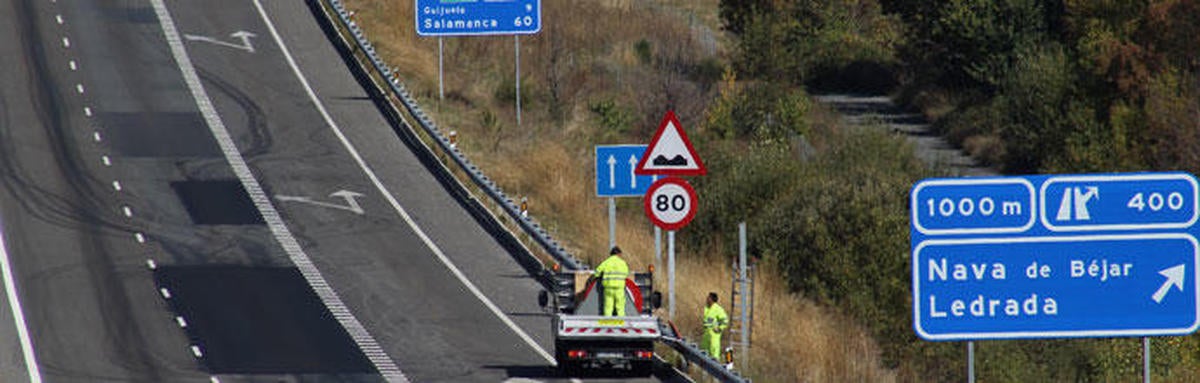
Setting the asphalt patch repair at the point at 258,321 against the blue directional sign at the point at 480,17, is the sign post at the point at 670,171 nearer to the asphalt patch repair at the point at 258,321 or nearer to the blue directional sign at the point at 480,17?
the asphalt patch repair at the point at 258,321

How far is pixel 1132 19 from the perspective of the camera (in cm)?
6231

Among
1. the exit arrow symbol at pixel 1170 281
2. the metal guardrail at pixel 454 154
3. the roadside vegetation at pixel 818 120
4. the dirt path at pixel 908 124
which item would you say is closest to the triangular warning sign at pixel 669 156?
the roadside vegetation at pixel 818 120

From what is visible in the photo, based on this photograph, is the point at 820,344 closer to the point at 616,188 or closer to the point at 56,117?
the point at 616,188

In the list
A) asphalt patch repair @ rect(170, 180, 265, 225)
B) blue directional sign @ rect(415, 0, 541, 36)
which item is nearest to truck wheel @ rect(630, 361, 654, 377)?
asphalt patch repair @ rect(170, 180, 265, 225)

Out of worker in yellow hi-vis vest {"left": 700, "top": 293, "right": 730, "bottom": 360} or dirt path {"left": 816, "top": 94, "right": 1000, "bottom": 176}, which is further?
dirt path {"left": 816, "top": 94, "right": 1000, "bottom": 176}

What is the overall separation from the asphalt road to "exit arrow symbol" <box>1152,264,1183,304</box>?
Answer: 1218cm

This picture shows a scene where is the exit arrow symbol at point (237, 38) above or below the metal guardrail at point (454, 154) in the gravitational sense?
above

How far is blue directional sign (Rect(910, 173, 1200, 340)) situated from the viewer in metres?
13.7

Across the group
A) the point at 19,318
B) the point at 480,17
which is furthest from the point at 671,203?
the point at 480,17

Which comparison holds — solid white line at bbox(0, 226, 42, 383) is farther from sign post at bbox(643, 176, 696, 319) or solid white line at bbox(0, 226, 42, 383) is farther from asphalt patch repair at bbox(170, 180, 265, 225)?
sign post at bbox(643, 176, 696, 319)

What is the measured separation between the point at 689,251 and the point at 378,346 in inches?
627

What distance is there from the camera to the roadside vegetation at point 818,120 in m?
37.2

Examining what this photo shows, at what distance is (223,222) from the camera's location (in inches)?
1410

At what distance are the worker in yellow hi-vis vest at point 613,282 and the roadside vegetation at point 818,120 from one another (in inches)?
107
